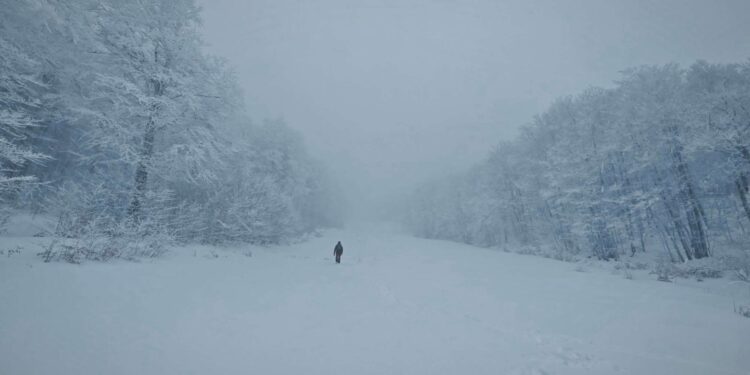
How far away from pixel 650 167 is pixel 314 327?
22.6 m

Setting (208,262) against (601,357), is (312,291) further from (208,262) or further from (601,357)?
(601,357)

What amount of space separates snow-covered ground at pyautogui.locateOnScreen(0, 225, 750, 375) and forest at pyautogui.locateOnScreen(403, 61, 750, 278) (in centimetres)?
912

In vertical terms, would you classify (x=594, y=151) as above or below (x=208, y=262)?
above

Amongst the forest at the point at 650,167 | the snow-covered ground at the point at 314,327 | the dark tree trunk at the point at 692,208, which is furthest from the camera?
the dark tree trunk at the point at 692,208

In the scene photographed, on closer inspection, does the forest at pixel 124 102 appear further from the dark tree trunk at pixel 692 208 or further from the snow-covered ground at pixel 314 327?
the dark tree trunk at pixel 692 208

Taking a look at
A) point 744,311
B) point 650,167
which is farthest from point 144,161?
point 650,167

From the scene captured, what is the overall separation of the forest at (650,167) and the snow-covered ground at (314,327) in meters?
9.12

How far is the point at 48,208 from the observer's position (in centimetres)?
1051

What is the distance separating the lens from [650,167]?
1730 centimetres

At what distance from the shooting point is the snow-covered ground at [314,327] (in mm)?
3617

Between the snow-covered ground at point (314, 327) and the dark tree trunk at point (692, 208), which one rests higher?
the dark tree trunk at point (692, 208)

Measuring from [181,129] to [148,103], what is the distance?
1714 millimetres

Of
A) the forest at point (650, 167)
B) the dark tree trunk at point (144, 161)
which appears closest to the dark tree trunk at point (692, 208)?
the forest at point (650, 167)

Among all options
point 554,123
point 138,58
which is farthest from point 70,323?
point 554,123
